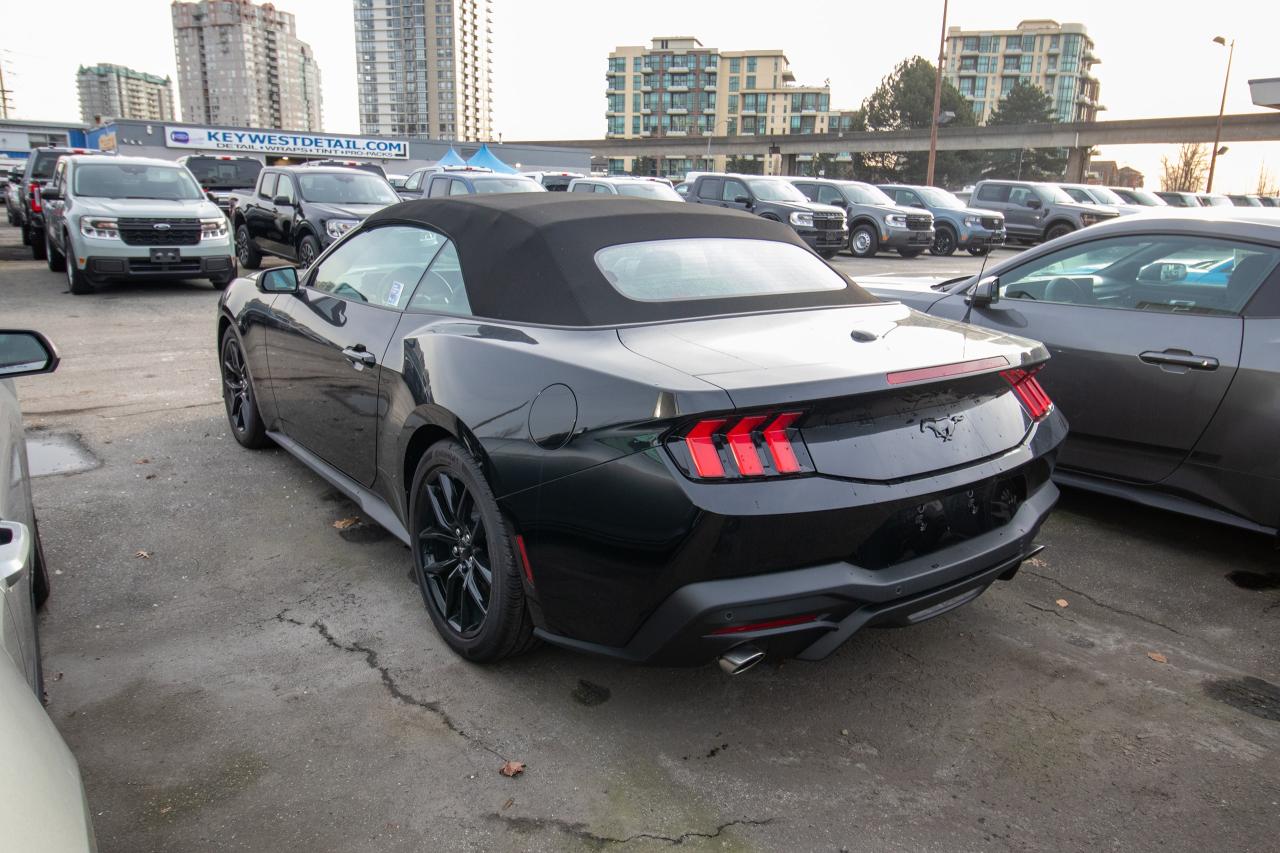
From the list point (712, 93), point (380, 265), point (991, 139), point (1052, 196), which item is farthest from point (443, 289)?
point (712, 93)

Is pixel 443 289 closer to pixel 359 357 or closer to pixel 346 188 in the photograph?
pixel 359 357

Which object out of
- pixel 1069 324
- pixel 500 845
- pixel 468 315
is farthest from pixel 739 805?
pixel 1069 324

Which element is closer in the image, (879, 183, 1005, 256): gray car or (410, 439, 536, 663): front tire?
(410, 439, 536, 663): front tire

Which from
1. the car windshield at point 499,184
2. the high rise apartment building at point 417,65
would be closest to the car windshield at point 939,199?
the car windshield at point 499,184

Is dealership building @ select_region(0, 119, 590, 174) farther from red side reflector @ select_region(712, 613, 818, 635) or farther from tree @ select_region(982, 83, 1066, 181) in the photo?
tree @ select_region(982, 83, 1066, 181)

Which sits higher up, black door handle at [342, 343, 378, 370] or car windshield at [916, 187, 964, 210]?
car windshield at [916, 187, 964, 210]

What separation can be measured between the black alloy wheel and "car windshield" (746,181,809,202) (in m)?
4.66

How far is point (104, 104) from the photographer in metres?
143

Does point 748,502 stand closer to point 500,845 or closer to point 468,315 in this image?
point 500,845

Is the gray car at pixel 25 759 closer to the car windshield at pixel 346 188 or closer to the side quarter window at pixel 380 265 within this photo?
the side quarter window at pixel 380 265

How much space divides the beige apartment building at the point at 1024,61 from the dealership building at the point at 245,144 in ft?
270

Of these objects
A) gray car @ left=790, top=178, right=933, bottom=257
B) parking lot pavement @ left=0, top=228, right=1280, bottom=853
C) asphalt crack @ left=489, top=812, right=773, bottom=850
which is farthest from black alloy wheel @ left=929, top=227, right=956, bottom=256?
asphalt crack @ left=489, top=812, right=773, bottom=850

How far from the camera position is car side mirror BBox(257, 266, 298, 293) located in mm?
4430

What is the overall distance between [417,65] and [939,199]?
147 metres
